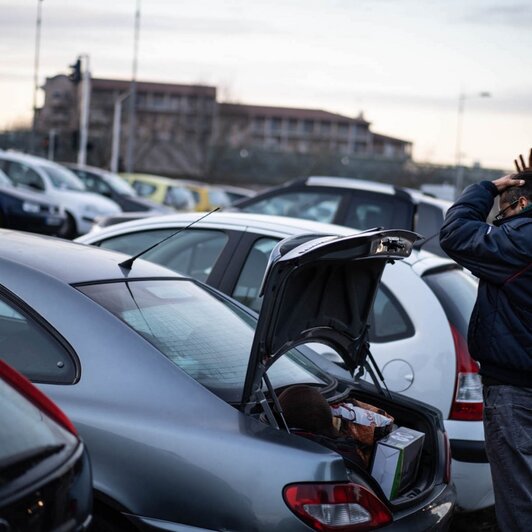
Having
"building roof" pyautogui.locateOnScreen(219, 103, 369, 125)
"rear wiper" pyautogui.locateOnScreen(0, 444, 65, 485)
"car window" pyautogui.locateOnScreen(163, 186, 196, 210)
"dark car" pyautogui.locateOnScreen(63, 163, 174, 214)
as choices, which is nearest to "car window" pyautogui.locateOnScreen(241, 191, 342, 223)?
"rear wiper" pyautogui.locateOnScreen(0, 444, 65, 485)

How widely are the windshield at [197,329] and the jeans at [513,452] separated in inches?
29.5

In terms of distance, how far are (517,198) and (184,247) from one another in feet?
8.54

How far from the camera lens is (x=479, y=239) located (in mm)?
3855

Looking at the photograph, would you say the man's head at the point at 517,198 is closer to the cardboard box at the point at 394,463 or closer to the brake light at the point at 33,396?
the cardboard box at the point at 394,463

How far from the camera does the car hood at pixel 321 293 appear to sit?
3.29 meters

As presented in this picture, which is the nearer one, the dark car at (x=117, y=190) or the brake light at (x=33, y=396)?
the brake light at (x=33, y=396)

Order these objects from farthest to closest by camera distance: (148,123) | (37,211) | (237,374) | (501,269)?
(148,123)
(37,211)
(501,269)
(237,374)

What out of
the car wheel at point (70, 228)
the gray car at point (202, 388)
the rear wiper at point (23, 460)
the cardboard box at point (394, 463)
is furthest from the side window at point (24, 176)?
the rear wiper at point (23, 460)

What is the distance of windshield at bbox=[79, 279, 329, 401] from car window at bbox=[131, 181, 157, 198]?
23.0 m

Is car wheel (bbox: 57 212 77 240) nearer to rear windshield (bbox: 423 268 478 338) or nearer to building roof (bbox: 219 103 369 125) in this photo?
rear windshield (bbox: 423 268 478 338)

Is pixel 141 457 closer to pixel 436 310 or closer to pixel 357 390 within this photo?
pixel 357 390

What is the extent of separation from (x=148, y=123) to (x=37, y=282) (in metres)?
84.5

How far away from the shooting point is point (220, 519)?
3.04 m

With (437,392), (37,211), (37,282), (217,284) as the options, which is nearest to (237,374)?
(37,282)
